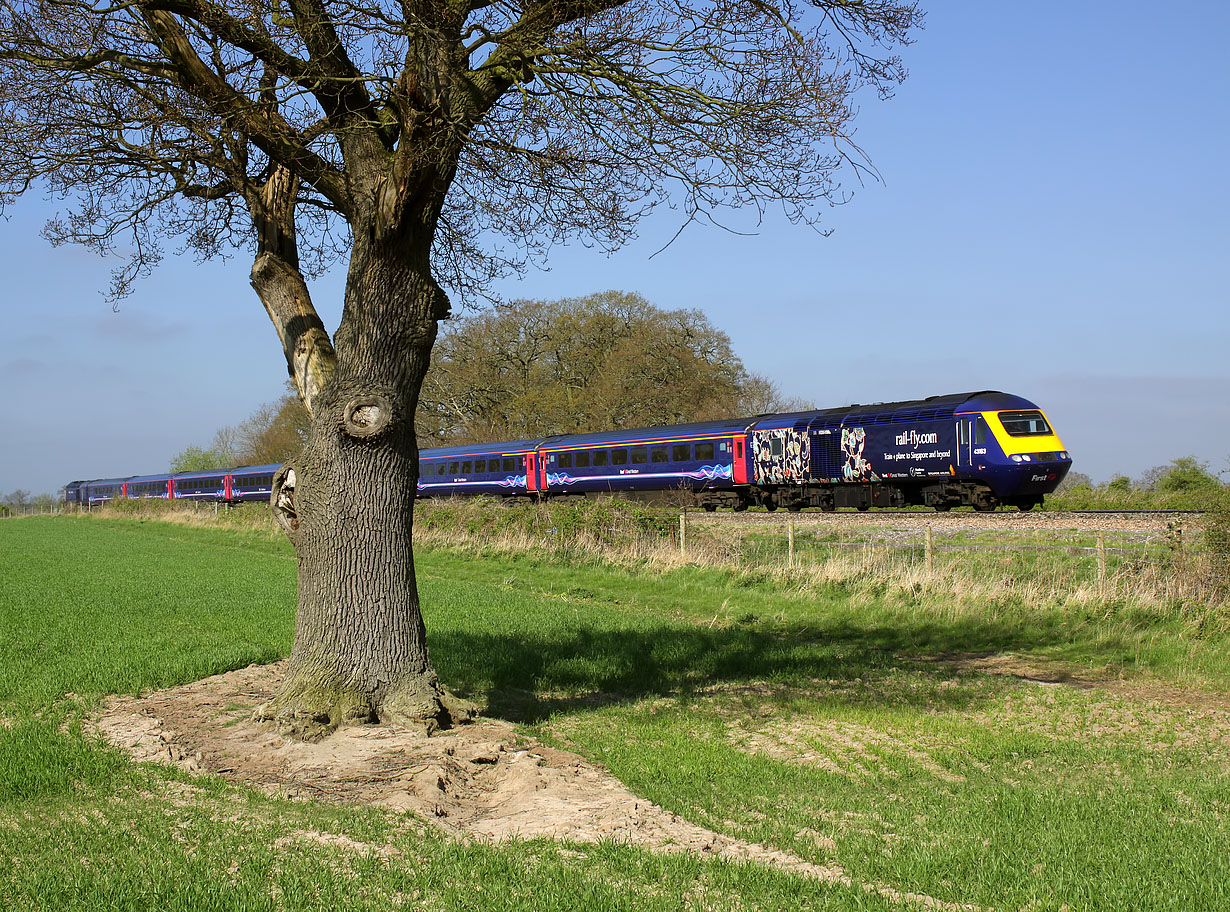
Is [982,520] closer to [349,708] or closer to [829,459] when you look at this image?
[829,459]

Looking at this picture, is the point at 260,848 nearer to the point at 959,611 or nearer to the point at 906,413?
the point at 959,611

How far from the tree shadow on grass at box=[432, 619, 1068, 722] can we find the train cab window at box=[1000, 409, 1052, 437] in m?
13.3

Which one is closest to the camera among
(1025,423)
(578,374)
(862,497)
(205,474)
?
(1025,423)

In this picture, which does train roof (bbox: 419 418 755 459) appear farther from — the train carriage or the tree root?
the tree root

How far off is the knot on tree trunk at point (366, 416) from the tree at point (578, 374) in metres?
39.4

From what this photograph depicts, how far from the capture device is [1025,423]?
81.1ft

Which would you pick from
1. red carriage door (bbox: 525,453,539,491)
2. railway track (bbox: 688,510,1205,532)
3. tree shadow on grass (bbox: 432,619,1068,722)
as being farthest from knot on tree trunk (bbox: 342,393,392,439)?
red carriage door (bbox: 525,453,539,491)

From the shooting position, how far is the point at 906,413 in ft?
86.9

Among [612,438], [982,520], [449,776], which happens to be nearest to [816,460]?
[982,520]

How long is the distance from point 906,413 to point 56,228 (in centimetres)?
2181

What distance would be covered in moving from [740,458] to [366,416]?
24013mm

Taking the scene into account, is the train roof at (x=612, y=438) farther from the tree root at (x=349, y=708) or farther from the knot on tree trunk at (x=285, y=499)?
the tree root at (x=349, y=708)

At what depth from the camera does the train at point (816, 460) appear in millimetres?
24797

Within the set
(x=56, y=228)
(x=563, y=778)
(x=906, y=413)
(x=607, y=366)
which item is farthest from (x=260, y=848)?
(x=607, y=366)
